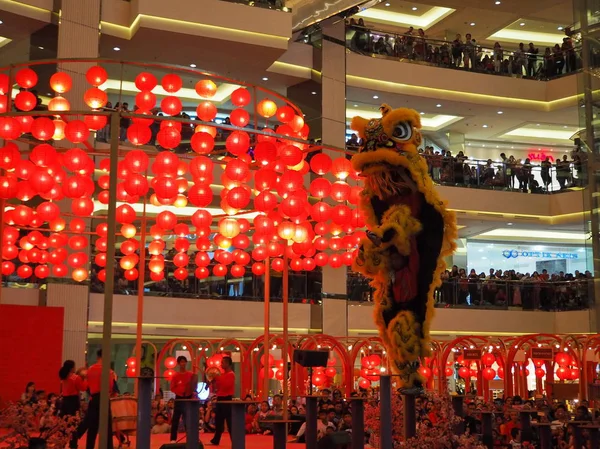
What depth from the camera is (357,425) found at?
8.37 meters

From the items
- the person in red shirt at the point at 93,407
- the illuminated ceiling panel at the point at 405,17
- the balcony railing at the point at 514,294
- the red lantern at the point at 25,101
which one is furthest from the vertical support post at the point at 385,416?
the illuminated ceiling panel at the point at 405,17

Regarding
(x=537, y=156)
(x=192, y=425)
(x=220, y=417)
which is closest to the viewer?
(x=192, y=425)

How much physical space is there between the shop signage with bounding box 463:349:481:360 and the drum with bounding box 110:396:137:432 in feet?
22.3

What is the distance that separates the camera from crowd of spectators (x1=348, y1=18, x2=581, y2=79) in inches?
806

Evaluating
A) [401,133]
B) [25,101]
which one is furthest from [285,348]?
[25,101]

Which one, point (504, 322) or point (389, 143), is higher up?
point (389, 143)

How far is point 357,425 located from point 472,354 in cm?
599

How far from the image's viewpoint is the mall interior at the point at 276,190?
997 cm

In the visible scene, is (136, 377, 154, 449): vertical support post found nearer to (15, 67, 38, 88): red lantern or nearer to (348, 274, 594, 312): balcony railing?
(15, 67, 38, 88): red lantern

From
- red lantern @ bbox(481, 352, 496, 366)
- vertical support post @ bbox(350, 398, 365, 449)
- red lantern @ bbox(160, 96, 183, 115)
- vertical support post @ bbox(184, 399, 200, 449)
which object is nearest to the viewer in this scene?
vertical support post @ bbox(184, 399, 200, 449)

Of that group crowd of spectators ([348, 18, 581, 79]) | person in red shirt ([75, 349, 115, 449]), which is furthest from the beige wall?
person in red shirt ([75, 349, 115, 449])

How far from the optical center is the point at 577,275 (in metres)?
21.2

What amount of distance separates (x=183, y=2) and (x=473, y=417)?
1009cm

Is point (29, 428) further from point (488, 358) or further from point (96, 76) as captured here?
point (488, 358)
